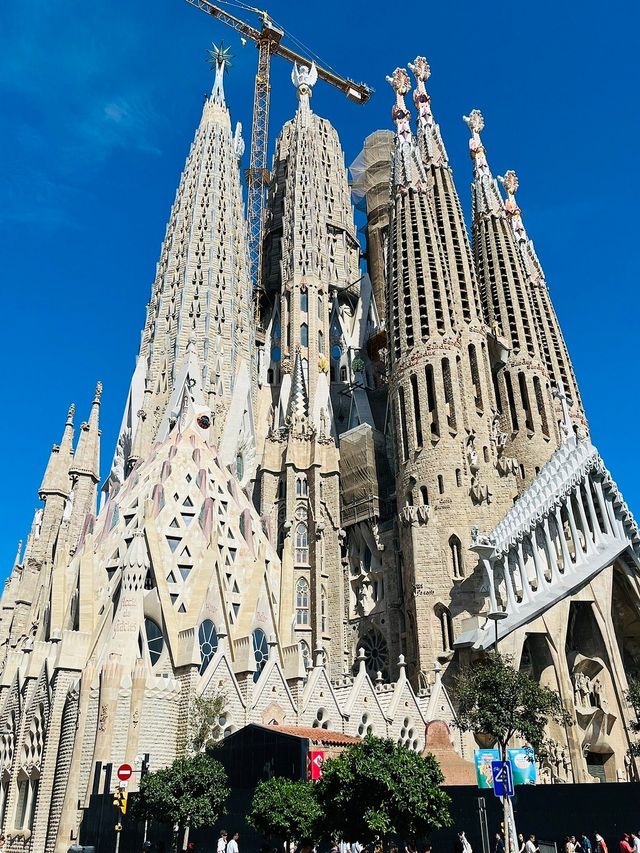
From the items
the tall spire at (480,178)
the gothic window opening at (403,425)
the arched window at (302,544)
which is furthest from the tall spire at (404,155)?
the arched window at (302,544)

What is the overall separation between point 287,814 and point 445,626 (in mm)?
19525

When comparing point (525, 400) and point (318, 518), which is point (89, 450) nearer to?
point (318, 518)

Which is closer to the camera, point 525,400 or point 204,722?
point 204,722

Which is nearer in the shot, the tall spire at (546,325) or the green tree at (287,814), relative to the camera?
the green tree at (287,814)

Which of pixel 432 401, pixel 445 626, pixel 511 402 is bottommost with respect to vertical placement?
pixel 445 626

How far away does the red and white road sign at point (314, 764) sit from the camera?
20.1 meters

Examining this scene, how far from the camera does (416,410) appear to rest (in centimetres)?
4016

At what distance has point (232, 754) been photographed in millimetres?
22953

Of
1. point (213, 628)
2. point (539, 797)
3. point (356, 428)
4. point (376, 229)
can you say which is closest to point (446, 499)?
point (356, 428)

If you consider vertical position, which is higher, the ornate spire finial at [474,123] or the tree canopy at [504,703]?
the ornate spire finial at [474,123]

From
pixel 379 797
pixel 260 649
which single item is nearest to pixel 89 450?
pixel 260 649

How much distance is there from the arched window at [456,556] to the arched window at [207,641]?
37.4 ft

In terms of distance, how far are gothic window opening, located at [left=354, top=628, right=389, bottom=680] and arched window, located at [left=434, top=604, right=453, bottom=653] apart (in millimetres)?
5279

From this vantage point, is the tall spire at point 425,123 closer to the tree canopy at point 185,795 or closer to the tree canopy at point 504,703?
the tree canopy at point 504,703
